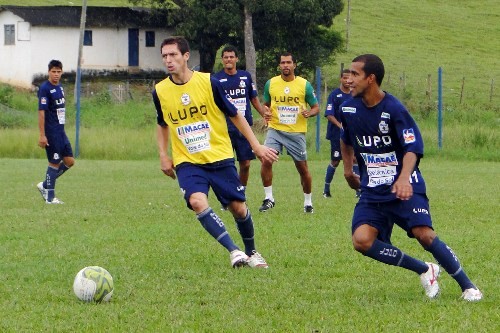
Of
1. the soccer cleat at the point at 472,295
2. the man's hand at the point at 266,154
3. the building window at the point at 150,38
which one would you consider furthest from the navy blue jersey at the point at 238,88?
the building window at the point at 150,38

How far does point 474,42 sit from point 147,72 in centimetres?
2299

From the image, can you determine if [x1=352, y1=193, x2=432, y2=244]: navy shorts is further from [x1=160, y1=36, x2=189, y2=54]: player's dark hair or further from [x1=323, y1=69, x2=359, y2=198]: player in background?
[x1=323, y1=69, x2=359, y2=198]: player in background

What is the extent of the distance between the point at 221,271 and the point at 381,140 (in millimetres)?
2101

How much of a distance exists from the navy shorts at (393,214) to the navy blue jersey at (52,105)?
7.87m

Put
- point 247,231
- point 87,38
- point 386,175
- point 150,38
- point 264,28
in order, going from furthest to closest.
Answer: point 150,38, point 87,38, point 264,28, point 247,231, point 386,175

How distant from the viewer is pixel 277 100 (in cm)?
1359

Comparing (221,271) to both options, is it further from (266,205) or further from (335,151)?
(335,151)

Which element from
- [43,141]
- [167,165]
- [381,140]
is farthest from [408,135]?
[43,141]

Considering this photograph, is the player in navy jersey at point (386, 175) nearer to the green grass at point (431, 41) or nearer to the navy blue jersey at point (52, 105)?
the navy blue jersey at point (52, 105)

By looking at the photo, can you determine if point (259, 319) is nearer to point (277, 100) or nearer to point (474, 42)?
point (277, 100)

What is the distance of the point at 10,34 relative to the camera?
55.7m

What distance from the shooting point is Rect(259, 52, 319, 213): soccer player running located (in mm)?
13320

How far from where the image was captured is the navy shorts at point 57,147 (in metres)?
14.2

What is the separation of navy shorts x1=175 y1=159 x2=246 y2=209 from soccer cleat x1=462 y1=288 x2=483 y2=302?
232 cm
